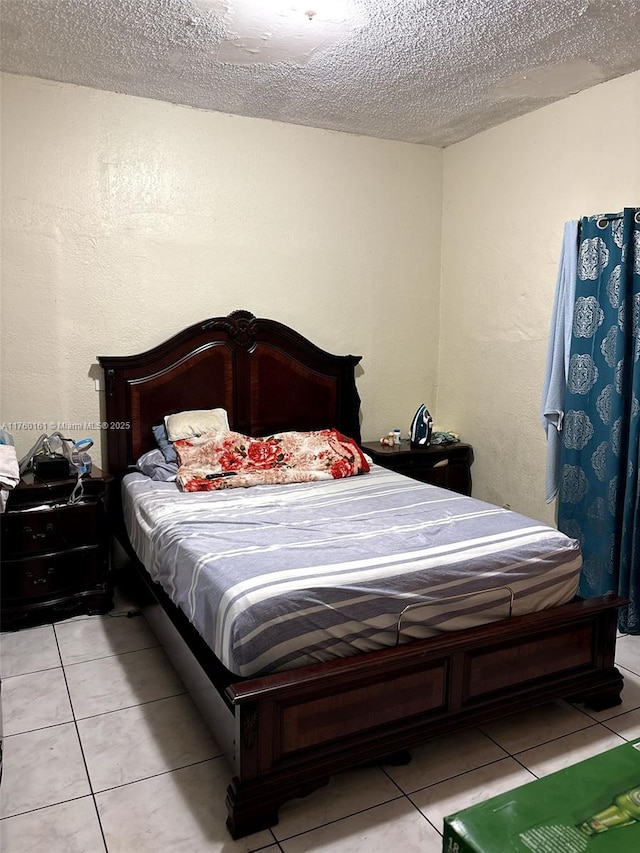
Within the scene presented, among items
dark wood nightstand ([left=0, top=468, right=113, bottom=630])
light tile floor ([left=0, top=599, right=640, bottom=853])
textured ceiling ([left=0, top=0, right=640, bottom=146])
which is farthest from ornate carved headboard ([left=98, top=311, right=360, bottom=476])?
light tile floor ([left=0, top=599, right=640, bottom=853])

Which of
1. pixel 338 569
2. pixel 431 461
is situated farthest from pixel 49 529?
pixel 431 461

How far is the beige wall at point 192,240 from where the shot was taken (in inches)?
136

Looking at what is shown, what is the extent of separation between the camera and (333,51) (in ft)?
9.78

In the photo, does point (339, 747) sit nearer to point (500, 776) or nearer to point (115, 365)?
point (500, 776)

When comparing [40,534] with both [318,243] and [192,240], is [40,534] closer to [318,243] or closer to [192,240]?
[192,240]

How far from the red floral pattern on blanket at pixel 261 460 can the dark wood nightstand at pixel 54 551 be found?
448 millimetres

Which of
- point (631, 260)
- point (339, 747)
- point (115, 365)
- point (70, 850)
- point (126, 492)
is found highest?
point (631, 260)

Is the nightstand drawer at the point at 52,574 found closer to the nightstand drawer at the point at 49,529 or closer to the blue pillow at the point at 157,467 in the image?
the nightstand drawer at the point at 49,529

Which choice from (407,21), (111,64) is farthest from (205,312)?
(407,21)

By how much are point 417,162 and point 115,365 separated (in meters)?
2.47

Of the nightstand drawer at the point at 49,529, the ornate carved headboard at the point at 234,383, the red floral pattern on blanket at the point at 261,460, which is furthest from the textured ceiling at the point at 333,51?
the nightstand drawer at the point at 49,529

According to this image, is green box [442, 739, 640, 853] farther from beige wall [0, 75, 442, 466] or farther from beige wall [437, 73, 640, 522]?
→ beige wall [0, 75, 442, 466]

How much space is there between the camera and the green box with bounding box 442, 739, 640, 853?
1173mm

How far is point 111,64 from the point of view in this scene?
3.17 meters
